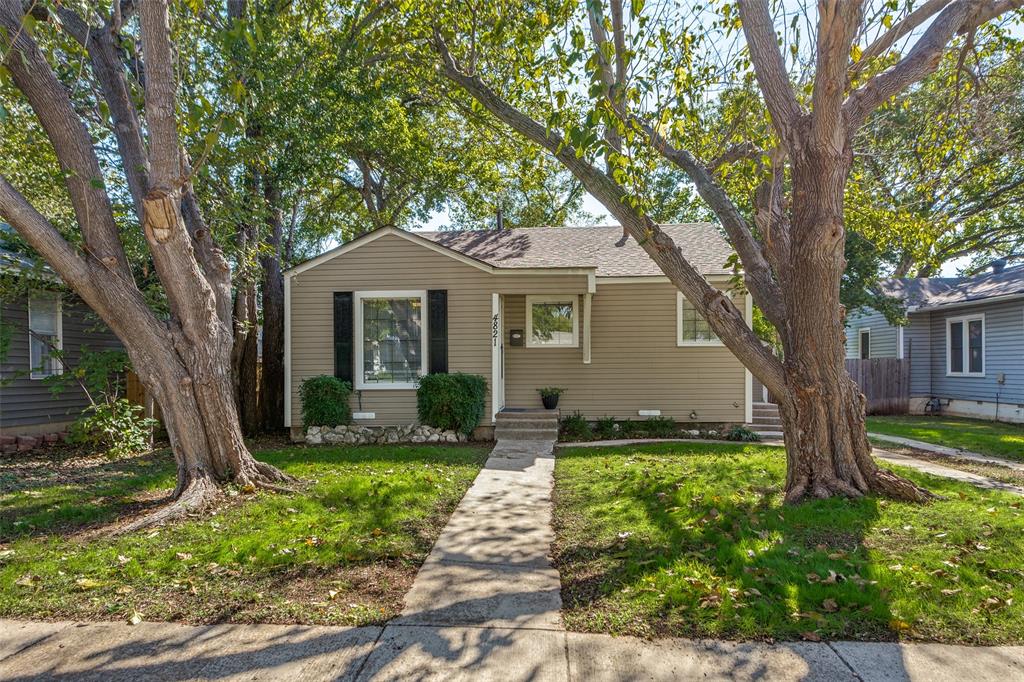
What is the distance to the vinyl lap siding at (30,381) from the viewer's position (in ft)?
30.7

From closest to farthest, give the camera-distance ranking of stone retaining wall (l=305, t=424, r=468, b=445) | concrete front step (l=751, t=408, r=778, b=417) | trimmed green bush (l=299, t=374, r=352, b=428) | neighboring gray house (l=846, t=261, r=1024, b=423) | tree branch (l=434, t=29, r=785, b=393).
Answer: tree branch (l=434, t=29, r=785, b=393)
trimmed green bush (l=299, t=374, r=352, b=428)
stone retaining wall (l=305, t=424, r=468, b=445)
concrete front step (l=751, t=408, r=778, b=417)
neighboring gray house (l=846, t=261, r=1024, b=423)

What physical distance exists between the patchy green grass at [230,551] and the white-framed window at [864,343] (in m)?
18.1

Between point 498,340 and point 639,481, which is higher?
point 498,340

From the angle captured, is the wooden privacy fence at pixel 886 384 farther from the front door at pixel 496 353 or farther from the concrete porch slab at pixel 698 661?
the concrete porch slab at pixel 698 661

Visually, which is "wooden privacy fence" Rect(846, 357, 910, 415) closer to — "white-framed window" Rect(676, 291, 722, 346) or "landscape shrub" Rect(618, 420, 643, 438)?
"white-framed window" Rect(676, 291, 722, 346)

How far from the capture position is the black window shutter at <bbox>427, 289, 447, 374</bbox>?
10.1 metres

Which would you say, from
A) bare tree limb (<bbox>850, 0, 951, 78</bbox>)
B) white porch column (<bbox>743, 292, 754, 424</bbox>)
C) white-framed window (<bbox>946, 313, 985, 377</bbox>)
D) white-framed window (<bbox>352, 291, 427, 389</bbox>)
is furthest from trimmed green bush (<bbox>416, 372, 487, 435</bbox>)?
white-framed window (<bbox>946, 313, 985, 377</bbox>)

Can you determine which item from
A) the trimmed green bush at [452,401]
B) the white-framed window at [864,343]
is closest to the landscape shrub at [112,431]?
the trimmed green bush at [452,401]

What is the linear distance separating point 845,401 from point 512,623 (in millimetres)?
3953

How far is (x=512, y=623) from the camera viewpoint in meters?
3.17

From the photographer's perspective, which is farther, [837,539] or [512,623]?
[837,539]

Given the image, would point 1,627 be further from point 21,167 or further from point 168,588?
point 21,167

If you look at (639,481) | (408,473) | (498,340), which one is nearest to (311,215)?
(498,340)

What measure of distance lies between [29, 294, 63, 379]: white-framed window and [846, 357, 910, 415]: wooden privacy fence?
1983 centimetres
